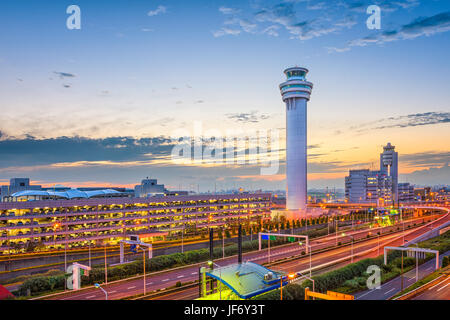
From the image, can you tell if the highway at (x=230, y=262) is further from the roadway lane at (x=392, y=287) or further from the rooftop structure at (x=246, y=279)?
the rooftop structure at (x=246, y=279)

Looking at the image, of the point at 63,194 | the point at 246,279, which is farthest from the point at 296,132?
the point at 246,279

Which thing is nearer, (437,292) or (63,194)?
(437,292)

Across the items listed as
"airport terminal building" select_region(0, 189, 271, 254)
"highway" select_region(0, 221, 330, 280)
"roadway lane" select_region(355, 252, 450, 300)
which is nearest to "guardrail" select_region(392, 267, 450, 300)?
"roadway lane" select_region(355, 252, 450, 300)

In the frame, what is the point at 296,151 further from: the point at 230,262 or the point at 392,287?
the point at 392,287

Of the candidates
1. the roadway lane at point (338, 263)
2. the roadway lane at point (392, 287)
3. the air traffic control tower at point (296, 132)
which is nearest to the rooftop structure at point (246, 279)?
the roadway lane at point (338, 263)
